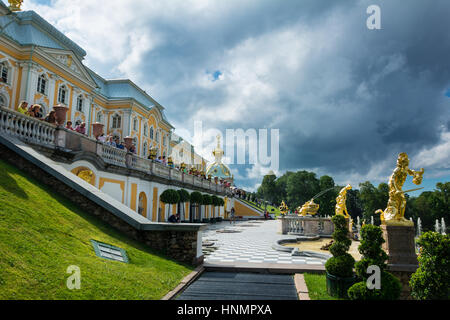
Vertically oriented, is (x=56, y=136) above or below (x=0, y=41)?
below

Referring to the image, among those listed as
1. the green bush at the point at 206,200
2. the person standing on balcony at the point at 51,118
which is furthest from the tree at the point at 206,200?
the person standing on balcony at the point at 51,118

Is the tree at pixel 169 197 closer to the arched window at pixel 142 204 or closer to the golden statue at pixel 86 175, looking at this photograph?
the arched window at pixel 142 204

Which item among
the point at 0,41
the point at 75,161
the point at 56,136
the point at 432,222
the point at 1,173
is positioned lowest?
the point at 432,222

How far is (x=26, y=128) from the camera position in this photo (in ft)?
32.7

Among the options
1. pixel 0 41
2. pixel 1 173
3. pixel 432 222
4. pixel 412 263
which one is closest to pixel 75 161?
pixel 1 173

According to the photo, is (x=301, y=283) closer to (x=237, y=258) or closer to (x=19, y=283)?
(x=237, y=258)

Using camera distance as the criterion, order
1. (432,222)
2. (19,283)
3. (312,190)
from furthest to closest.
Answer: (312,190), (432,222), (19,283)

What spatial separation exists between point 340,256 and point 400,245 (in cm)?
260

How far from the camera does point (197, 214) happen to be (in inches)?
1337

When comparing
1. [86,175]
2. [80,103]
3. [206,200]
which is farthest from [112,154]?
[206,200]

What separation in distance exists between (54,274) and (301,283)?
17.2 ft

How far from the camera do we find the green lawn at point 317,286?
6195 millimetres

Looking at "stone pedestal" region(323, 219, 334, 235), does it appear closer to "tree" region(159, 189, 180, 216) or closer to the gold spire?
"tree" region(159, 189, 180, 216)

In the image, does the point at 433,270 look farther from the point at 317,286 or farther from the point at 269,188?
the point at 269,188
